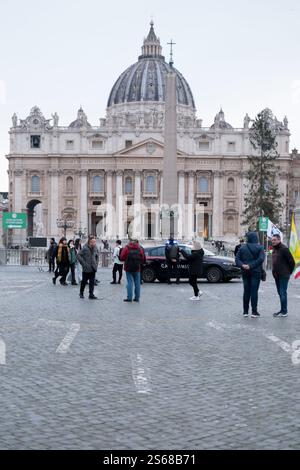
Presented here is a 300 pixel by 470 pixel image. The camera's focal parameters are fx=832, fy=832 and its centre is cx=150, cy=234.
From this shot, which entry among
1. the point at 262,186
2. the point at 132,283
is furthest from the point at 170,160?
the point at 132,283

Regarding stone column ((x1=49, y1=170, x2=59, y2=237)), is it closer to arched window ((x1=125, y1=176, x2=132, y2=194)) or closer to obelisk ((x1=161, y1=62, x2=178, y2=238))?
arched window ((x1=125, y1=176, x2=132, y2=194))

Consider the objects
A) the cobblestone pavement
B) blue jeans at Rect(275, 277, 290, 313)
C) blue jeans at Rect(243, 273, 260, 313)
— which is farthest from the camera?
blue jeans at Rect(275, 277, 290, 313)

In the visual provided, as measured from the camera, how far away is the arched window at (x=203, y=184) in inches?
4424

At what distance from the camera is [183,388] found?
852cm

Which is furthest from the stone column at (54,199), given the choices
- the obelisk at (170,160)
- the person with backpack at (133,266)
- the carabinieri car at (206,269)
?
the person with backpack at (133,266)

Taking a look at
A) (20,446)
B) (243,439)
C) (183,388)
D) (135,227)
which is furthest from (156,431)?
(135,227)

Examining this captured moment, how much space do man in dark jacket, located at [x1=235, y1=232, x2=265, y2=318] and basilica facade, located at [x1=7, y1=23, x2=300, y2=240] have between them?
9339cm

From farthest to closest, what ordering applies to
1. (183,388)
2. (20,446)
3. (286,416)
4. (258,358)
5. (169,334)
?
(169,334) < (258,358) < (183,388) < (286,416) < (20,446)

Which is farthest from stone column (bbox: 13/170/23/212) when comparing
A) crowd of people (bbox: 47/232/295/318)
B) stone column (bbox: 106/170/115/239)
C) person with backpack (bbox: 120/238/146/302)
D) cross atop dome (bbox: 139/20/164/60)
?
person with backpack (bbox: 120/238/146/302)

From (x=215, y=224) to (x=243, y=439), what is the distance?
105002 mm

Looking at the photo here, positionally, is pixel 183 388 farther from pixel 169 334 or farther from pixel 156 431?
pixel 169 334

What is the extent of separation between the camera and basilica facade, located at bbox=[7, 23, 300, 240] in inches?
4358

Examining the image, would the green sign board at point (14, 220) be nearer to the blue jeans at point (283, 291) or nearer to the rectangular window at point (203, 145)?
the blue jeans at point (283, 291)

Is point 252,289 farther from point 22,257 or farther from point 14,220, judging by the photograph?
point 14,220
